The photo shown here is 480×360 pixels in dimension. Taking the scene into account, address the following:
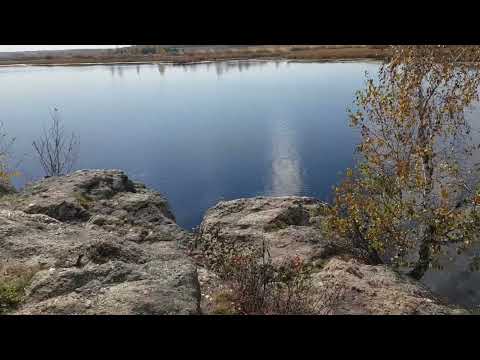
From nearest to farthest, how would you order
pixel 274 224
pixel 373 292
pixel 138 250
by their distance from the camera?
pixel 138 250 → pixel 373 292 → pixel 274 224

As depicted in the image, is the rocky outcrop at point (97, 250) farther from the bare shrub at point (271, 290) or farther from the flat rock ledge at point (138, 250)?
the bare shrub at point (271, 290)

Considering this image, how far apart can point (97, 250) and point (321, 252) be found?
7917mm

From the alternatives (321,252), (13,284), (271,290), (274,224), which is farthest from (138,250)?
(274,224)

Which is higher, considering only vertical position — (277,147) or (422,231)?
(422,231)

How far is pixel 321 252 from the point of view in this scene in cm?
1505

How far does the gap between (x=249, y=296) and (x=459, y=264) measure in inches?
904

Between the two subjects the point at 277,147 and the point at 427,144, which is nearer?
the point at 427,144

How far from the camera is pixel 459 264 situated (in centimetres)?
2772

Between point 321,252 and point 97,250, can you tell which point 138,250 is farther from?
point 321,252
